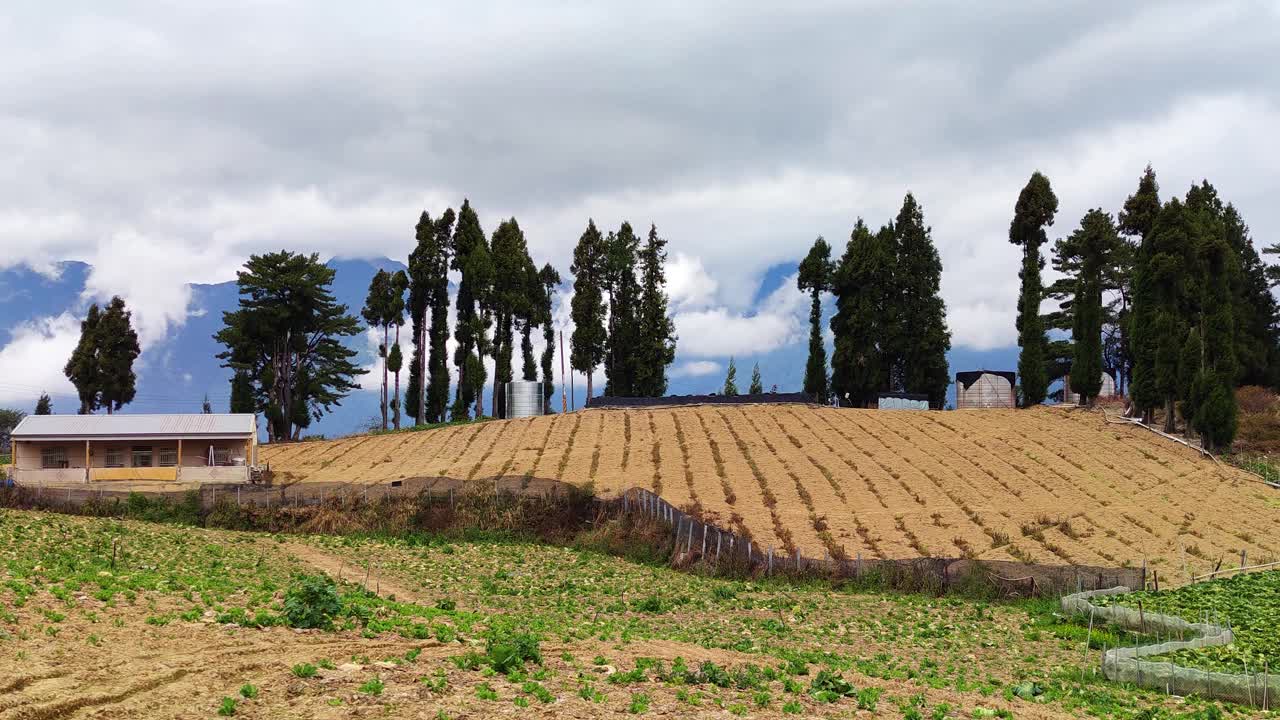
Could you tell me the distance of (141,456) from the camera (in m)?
57.7

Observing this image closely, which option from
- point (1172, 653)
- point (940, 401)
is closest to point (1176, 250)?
point (940, 401)

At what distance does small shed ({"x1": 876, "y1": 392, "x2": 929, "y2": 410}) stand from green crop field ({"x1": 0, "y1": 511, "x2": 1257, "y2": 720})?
160 ft

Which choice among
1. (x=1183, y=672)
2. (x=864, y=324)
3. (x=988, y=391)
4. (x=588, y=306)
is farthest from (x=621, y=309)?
(x=1183, y=672)

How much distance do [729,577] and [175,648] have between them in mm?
21510

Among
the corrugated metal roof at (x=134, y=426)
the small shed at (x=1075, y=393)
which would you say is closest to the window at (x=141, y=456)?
the corrugated metal roof at (x=134, y=426)

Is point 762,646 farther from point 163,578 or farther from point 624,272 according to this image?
point 624,272

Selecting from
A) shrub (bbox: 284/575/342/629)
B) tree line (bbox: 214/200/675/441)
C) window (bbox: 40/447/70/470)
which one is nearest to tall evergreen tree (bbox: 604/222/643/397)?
tree line (bbox: 214/200/675/441)

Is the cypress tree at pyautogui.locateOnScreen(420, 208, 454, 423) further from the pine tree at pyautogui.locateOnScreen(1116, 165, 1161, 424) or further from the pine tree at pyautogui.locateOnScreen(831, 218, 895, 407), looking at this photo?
the pine tree at pyautogui.locateOnScreen(1116, 165, 1161, 424)

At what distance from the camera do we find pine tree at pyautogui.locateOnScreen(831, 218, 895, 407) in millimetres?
84938

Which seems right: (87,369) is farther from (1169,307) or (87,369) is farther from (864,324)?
(1169,307)

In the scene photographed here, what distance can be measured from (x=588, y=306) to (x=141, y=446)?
39.6 meters

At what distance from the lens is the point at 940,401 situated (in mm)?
85125

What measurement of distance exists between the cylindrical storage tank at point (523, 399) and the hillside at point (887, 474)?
29.7 feet

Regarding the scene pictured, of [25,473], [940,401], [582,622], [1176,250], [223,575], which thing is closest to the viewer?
[582,622]
